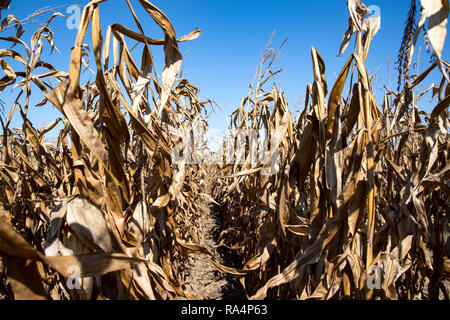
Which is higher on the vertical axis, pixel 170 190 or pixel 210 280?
pixel 170 190

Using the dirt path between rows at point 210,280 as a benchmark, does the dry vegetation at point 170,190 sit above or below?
above

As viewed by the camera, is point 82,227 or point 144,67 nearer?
point 82,227

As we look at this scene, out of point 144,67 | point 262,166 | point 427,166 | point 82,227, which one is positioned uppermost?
point 144,67

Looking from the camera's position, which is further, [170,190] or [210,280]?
[210,280]

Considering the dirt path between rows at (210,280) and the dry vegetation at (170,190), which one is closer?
the dry vegetation at (170,190)

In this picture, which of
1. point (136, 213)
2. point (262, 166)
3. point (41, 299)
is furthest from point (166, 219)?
point (41, 299)

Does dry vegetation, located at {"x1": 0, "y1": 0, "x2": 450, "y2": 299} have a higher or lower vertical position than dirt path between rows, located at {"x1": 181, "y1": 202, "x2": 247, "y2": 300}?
higher

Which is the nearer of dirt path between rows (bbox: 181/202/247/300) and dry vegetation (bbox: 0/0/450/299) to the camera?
dry vegetation (bbox: 0/0/450/299)

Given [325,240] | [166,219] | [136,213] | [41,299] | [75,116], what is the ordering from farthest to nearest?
[166,219], [136,213], [325,240], [75,116], [41,299]

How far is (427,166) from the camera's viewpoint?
125cm

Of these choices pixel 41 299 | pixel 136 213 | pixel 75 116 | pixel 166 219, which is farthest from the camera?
pixel 166 219
